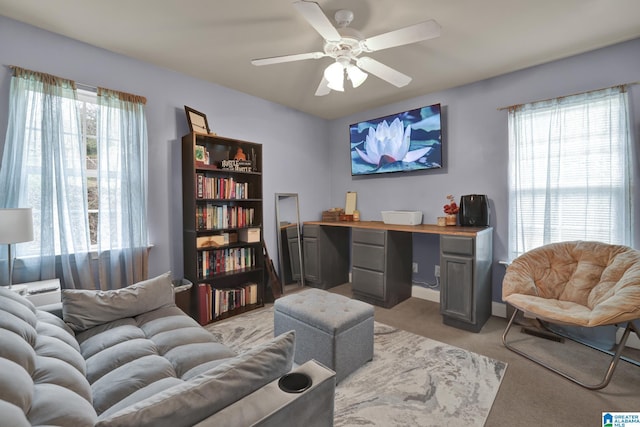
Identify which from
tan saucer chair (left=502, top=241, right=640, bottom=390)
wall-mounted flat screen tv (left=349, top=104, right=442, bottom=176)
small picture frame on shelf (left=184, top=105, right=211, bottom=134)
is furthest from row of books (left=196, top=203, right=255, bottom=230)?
tan saucer chair (left=502, top=241, right=640, bottom=390)

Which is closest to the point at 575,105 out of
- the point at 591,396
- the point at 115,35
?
the point at 591,396

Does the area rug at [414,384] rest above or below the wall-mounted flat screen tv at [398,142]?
below

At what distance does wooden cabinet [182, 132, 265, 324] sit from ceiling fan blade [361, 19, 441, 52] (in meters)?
1.77

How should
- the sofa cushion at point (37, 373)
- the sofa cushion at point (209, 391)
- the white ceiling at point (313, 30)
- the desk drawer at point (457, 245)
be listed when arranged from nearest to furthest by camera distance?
1. the sofa cushion at point (209, 391)
2. the sofa cushion at point (37, 373)
3. the white ceiling at point (313, 30)
4. the desk drawer at point (457, 245)

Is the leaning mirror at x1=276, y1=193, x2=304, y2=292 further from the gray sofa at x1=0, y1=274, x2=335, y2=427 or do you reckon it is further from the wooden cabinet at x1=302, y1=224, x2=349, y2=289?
the gray sofa at x1=0, y1=274, x2=335, y2=427

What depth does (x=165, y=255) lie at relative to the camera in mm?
2830

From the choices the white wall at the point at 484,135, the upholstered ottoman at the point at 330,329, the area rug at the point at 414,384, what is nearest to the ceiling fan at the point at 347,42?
the white wall at the point at 484,135

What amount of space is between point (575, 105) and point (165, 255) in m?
4.04

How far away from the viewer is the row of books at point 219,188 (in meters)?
2.82

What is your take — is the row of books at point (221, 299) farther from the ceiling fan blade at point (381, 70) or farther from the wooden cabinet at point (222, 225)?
the ceiling fan blade at point (381, 70)

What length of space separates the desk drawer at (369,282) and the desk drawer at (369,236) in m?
0.34

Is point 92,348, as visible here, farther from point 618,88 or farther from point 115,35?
point 618,88

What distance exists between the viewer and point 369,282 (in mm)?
A: 3295

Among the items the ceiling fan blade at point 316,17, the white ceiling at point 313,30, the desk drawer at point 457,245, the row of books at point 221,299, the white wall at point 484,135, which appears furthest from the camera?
the row of books at point 221,299
